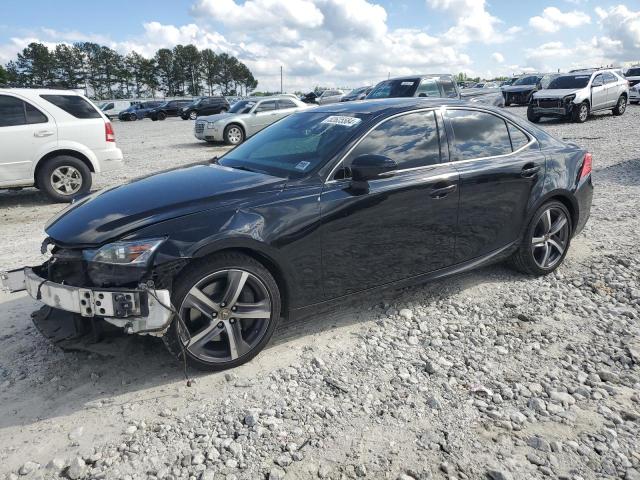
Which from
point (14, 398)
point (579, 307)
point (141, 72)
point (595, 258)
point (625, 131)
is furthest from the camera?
point (141, 72)

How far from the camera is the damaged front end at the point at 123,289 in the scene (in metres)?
2.76

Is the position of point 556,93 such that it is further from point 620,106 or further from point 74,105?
point 74,105

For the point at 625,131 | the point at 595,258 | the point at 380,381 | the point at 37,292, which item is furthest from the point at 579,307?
the point at 625,131

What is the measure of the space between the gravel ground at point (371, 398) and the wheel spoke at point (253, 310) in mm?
365

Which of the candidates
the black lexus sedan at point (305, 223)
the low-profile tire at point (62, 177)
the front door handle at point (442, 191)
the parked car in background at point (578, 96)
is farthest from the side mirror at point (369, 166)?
the parked car in background at point (578, 96)

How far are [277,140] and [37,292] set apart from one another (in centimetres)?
209

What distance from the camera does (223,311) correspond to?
307 centimetres

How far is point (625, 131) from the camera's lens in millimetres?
15391

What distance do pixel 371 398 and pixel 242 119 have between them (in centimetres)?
1482

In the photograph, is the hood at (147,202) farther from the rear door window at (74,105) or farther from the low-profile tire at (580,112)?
the low-profile tire at (580,112)

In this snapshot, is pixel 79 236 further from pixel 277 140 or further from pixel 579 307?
pixel 579 307

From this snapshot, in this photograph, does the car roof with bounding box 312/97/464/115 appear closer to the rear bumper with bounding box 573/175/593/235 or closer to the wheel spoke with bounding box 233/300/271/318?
the rear bumper with bounding box 573/175/593/235

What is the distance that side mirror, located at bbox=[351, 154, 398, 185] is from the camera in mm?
3311

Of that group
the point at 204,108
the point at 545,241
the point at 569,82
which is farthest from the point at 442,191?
the point at 204,108
